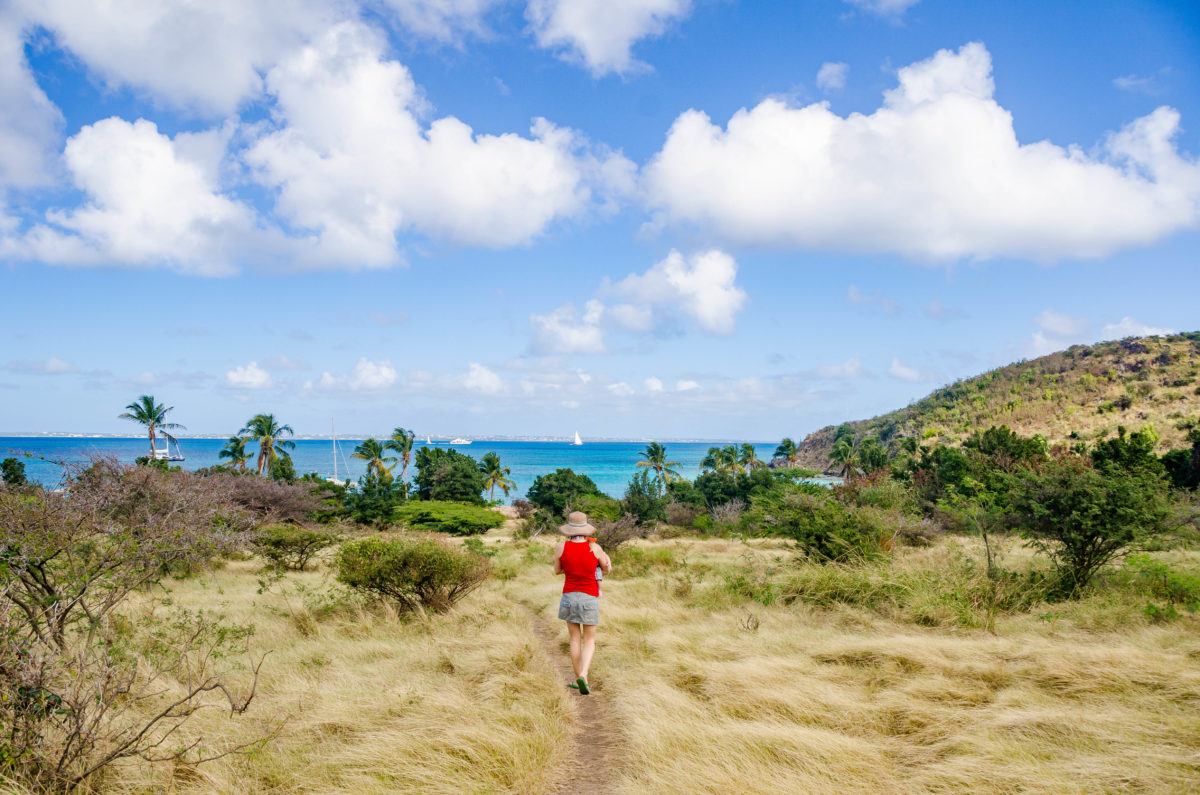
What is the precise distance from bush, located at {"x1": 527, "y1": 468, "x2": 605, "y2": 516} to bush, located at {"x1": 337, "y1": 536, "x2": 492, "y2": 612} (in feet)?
114

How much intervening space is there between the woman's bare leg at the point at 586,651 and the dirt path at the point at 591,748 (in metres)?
0.22

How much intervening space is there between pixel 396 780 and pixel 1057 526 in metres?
11.2

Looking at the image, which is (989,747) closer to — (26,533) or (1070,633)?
(1070,633)

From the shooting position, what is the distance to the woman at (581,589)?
7039mm

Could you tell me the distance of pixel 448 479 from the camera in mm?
59000

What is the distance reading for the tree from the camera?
5788 cm

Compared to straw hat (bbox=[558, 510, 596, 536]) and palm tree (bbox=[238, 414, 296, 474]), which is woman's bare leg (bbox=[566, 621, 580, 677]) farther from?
palm tree (bbox=[238, 414, 296, 474])

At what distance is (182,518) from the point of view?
811 cm

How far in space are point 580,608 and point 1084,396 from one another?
79810mm

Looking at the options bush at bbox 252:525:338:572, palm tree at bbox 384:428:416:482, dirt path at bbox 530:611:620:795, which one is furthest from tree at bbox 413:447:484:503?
dirt path at bbox 530:611:620:795

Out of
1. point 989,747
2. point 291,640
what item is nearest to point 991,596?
point 989,747

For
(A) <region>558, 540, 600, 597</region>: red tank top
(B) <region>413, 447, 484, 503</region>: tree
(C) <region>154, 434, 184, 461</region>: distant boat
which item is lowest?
(B) <region>413, 447, 484, 503</region>: tree

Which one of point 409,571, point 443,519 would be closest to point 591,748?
point 409,571

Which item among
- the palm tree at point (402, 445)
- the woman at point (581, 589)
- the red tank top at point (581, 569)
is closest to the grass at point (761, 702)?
the woman at point (581, 589)
